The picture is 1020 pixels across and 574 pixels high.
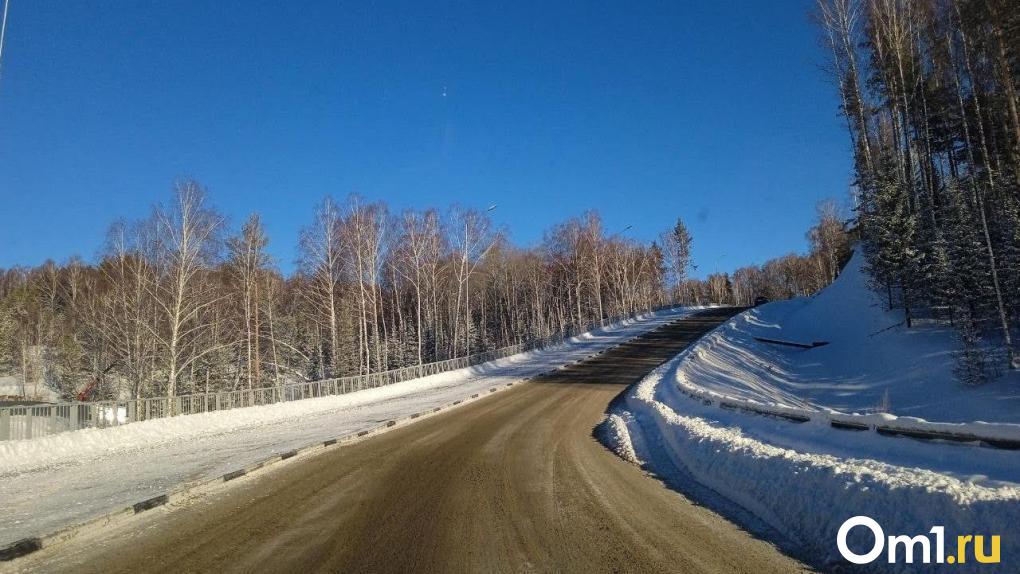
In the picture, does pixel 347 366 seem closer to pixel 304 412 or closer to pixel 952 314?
pixel 304 412

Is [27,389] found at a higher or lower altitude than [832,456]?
higher

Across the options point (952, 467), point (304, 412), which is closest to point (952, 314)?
point (952, 467)

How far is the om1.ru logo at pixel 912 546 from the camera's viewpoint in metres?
3.85

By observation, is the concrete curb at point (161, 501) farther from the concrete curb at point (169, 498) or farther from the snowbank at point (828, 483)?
the snowbank at point (828, 483)

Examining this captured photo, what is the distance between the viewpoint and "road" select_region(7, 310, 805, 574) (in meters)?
4.86

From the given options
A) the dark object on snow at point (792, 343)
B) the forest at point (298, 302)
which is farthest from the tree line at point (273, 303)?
the dark object on snow at point (792, 343)

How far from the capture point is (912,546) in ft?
13.9

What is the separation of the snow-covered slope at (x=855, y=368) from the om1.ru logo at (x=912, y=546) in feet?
50.5

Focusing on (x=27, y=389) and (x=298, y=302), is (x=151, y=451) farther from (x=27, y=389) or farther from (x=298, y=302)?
(x=27, y=389)

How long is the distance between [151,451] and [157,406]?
6022 millimetres

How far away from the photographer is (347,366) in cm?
5919

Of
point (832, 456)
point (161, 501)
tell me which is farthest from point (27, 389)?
A: point (832, 456)

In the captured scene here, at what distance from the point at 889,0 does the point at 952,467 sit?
3625 centimetres

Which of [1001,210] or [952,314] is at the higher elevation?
[1001,210]
